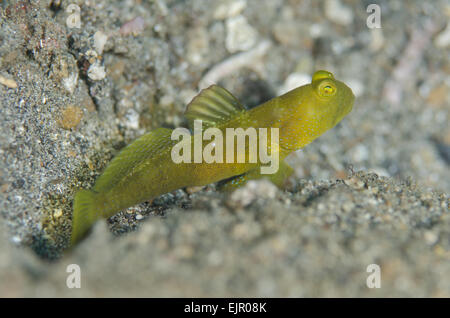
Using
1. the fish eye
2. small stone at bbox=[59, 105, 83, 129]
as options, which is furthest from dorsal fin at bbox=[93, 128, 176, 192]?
the fish eye

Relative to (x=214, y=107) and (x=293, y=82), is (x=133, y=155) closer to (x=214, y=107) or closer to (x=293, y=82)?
(x=214, y=107)

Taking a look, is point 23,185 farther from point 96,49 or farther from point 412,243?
point 412,243

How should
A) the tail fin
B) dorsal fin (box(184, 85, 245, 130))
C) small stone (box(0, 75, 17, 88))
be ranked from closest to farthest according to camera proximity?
the tail fin
small stone (box(0, 75, 17, 88))
dorsal fin (box(184, 85, 245, 130))

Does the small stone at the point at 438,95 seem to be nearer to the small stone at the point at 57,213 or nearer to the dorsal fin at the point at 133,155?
the dorsal fin at the point at 133,155

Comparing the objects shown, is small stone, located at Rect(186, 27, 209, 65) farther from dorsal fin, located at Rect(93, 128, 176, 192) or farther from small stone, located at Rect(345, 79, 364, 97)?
small stone, located at Rect(345, 79, 364, 97)

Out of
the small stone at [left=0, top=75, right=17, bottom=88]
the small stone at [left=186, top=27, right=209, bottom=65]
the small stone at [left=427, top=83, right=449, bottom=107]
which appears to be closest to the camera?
the small stone at [left=0, top=75, right=17, bottom=88]

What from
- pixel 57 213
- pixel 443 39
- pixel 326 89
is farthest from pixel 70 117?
pixel 443 39
